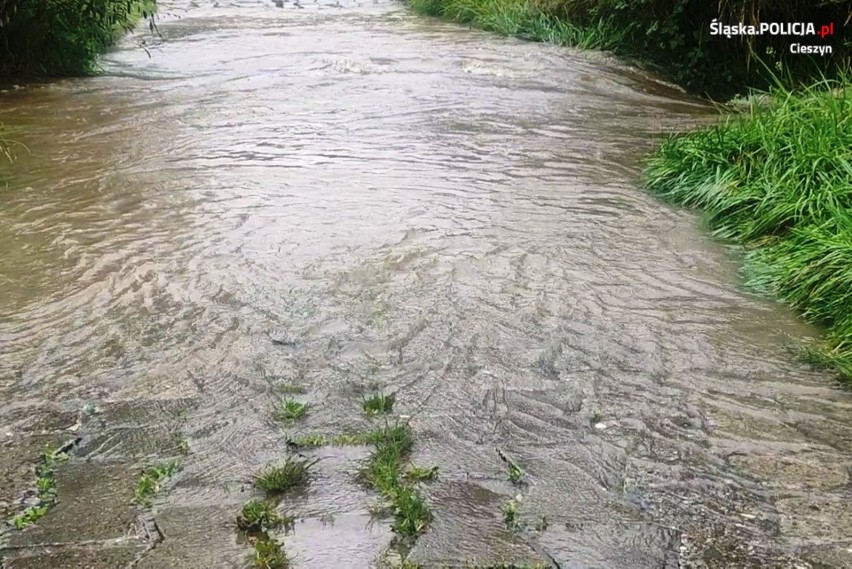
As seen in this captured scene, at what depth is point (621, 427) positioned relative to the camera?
386cm

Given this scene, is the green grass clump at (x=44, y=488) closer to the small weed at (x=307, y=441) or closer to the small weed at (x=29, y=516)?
the small weed at (x=29, y=516)

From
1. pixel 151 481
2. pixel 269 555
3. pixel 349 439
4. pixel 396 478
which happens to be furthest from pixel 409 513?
pixel 151 481

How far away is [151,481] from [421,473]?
105 cm

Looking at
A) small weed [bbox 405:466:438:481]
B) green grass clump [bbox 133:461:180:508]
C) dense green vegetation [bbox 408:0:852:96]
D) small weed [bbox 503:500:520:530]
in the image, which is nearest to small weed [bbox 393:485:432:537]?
small weed [bbox 405:466:438:481]

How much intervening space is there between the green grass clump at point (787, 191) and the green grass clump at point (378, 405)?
2245mm

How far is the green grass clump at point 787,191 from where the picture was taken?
16.2 ft

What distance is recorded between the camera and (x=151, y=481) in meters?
3.36

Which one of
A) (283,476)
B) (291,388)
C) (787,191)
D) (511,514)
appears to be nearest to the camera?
(511,514)

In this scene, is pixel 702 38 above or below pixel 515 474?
above

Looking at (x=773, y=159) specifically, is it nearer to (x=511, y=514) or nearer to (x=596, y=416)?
(x=596, y=416)

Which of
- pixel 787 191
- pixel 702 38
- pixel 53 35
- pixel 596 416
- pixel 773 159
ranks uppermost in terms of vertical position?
pixel 702 38

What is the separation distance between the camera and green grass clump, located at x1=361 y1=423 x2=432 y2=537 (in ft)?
10.2

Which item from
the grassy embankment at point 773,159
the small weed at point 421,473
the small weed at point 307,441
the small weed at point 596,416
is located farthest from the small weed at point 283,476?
the grassy embankment at point 773,159

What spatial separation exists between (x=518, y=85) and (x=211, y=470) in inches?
336
